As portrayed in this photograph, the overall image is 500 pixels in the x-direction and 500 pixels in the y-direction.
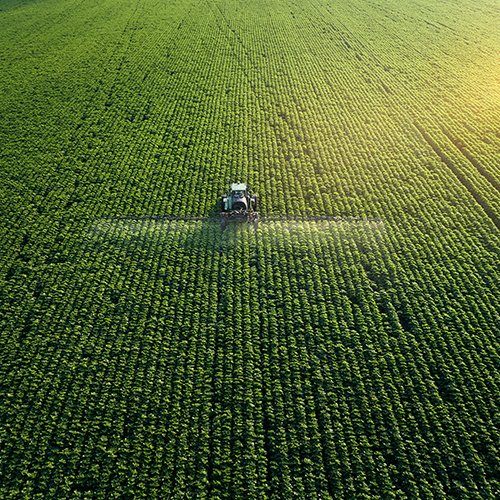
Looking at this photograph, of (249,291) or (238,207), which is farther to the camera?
(238,207)

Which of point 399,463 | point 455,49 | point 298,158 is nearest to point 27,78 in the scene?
point 298,158

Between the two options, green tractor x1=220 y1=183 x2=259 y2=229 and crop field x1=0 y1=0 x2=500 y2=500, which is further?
green tractor x1=220 y1=183 x2=259 y2=229

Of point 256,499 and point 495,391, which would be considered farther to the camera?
point 495,391

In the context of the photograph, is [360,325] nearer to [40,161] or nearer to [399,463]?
[399,463]

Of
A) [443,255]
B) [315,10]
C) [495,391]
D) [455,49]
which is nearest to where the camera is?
[495,391]

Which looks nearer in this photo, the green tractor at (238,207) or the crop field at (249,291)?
the crop field at (249,291)
